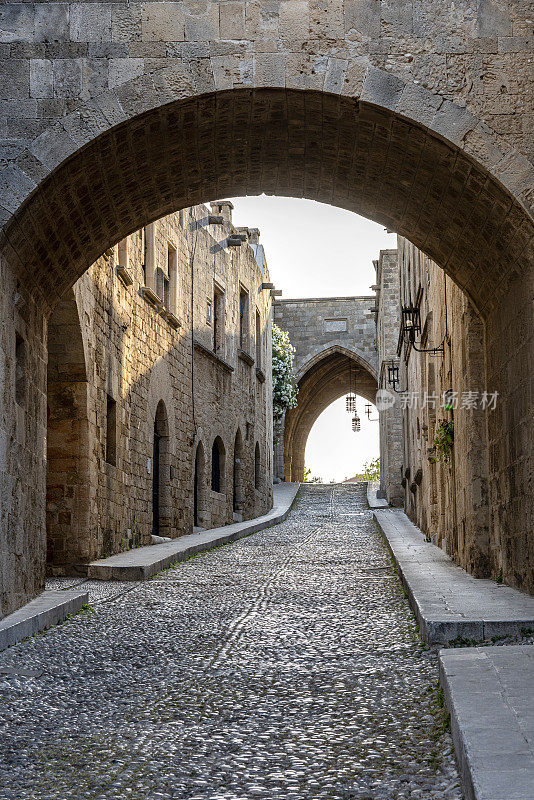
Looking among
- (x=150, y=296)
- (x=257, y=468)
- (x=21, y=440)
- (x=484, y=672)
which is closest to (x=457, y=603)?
(x=484, y=672)

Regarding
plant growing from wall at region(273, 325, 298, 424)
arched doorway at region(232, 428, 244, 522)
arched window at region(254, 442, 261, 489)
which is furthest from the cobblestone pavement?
plant growing from wall at region(273, 325, 298, 424)

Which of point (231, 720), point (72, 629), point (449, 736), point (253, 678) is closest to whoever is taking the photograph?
point (449, 736)

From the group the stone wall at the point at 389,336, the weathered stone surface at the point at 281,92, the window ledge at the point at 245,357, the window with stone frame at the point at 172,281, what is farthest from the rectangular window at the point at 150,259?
the stone wall at the point at 389,336

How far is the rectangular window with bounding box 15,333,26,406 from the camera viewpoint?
6656 mm

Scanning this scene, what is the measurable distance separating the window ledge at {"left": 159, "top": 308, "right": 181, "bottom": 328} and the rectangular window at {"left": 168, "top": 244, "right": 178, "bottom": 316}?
0.65ft

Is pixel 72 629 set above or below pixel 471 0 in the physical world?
below

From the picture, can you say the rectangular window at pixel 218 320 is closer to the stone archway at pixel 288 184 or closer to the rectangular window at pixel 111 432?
the rectangular window at pixel 111 432

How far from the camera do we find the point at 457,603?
19.8ft

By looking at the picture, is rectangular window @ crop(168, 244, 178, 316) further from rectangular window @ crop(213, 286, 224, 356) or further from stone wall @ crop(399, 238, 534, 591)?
stone wall @ crop(399, 238, 534, 591)

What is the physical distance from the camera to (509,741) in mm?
2871

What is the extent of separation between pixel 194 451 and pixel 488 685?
42.2 ft

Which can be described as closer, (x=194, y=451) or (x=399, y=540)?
(x=399, y=540)

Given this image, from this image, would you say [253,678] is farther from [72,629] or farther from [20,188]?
[20,188]

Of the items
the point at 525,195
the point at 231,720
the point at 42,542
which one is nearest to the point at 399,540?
the point at 42,542
